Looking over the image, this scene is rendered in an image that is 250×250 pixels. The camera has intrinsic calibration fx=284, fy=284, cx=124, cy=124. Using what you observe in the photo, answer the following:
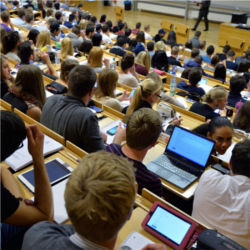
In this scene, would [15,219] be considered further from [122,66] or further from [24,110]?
[122,66]

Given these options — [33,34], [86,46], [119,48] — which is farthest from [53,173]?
[119,48]

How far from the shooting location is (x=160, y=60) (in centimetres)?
627

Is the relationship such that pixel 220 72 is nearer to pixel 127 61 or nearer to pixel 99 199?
pixel 127 61

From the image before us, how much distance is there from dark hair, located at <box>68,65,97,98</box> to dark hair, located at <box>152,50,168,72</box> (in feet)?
12.7

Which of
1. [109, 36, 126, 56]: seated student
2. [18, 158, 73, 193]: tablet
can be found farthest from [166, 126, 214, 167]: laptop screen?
[109, 36, 126, 56]: seated student

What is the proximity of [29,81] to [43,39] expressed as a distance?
10.4 feet

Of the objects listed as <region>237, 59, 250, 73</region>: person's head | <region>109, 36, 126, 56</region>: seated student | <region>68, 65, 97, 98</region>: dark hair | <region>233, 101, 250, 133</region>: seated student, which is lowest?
<region>237, 59, 250, 73</region>: person's head

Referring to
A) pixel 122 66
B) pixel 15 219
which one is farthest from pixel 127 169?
pixel 122 66

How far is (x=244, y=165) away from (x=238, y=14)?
11.0 meters

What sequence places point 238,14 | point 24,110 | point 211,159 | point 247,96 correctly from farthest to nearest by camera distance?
point 238,14 < point 247,96 < point 24,110 < point 211,159

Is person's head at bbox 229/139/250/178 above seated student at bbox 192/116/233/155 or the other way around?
above

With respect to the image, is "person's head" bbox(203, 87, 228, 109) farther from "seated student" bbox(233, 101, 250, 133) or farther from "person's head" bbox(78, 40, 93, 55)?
"person's head" bbox(78, 40, 93, 55)

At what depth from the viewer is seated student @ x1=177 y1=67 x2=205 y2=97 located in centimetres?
456

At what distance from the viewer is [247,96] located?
196 inches
